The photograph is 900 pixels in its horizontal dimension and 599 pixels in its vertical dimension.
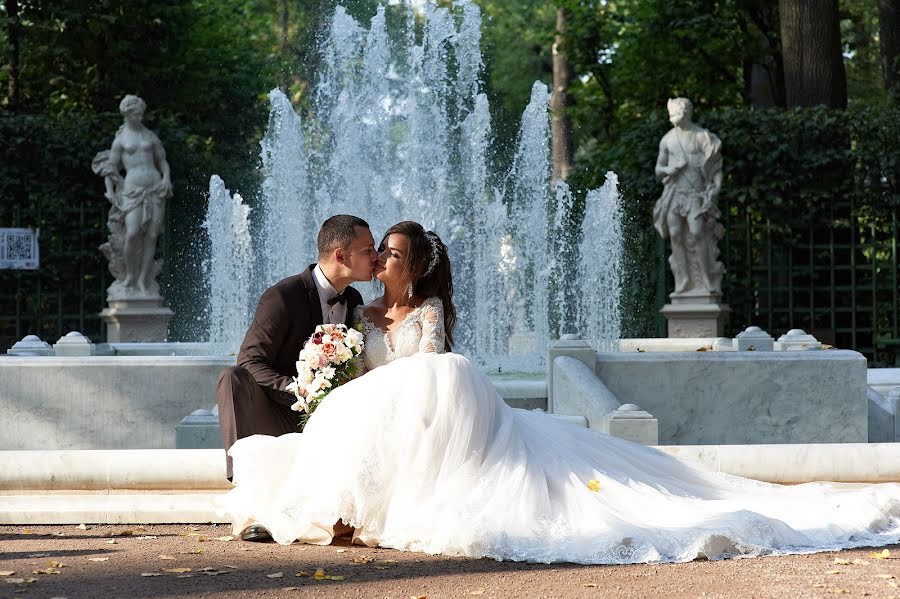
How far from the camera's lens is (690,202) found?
15203 millimetres

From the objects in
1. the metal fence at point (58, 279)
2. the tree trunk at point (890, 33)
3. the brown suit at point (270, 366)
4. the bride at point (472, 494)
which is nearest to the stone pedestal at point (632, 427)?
the bride at point (472, 494)

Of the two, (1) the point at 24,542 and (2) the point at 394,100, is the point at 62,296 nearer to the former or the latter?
(2) the point at 394,100

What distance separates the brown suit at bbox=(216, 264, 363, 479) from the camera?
518 centimetres

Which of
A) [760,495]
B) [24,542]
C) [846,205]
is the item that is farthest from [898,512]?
[846,205]

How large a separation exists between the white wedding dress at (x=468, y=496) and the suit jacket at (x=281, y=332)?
0.32 metres

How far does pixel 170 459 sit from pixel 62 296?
11451mm

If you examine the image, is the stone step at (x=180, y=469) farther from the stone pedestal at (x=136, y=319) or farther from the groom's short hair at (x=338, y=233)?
the stone pedestal at (x=136, y=319)

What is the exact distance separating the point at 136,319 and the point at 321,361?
36.2ft

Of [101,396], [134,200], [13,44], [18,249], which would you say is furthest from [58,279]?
[101,396]

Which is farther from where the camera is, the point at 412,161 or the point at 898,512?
the point at 412,161

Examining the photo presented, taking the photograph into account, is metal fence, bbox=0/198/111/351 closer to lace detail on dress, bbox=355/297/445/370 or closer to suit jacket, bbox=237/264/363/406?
suit jacket, bbox=237/264/363/406

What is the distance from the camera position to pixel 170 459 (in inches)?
227

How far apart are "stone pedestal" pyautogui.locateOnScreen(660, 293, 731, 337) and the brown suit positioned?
34.3 feet

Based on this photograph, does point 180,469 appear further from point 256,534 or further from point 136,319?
point 136,319
